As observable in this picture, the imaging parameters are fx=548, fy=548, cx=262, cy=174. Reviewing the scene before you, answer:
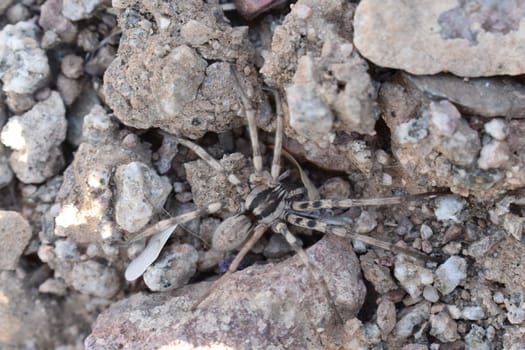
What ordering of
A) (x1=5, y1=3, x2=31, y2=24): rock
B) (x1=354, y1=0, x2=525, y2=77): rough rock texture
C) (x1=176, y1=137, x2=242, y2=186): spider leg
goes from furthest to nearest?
1. (x1=5, y1=3, x2=31, y2=24): rock
2. (x1=176, y1=137, x2=242, y2=186): spider leg
3. (x1=354, y1=0, x2=525, y2=77): rough rock texture

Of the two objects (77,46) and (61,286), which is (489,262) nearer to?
(61,286)

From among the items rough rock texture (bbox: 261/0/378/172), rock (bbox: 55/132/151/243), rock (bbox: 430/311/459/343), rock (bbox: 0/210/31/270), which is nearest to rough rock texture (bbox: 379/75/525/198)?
rough rock texture (bbox: 261/0/378/172)

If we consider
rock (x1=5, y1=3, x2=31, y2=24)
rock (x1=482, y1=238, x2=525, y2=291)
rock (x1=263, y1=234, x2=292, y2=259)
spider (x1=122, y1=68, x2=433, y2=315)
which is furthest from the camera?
rock (x1=5, y1=3, x2=31, y2=24)

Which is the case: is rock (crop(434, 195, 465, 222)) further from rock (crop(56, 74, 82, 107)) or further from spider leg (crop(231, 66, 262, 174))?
rock (crop(56, 74, 82, 107))

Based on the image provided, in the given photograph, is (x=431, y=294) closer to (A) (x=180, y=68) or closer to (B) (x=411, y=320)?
(B) (x=411, y=320)

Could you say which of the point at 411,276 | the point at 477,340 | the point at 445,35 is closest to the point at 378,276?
the point at 411,276

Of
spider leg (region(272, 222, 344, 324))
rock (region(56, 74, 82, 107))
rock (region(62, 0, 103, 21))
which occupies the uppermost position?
rock (region(62, 0, 103, 21))
